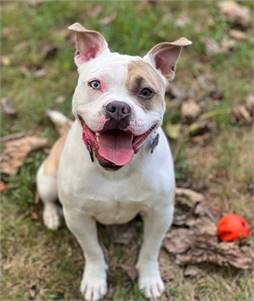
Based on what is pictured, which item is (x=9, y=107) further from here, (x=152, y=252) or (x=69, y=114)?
(x=152, y=252)

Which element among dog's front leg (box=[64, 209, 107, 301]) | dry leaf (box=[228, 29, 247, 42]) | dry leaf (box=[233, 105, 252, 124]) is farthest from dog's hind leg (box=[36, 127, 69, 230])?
dry leaf (box=[228, 29, 247, 42])

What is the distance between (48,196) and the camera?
3.66m

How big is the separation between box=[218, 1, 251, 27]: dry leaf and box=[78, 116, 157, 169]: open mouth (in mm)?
2845

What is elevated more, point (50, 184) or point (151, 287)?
point (50, 184)

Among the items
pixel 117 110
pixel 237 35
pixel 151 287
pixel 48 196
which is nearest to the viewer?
pixel 117 110

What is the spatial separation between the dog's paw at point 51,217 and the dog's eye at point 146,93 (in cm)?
135

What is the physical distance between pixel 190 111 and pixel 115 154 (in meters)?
1.86

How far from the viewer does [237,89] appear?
15.2ft

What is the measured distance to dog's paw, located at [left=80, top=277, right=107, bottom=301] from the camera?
3.40 metres

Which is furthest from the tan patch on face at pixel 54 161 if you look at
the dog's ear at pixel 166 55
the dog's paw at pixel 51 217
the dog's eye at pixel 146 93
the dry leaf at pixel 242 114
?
the dry leaf at pixel 242 114

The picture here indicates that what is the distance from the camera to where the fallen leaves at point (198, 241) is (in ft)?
11.4

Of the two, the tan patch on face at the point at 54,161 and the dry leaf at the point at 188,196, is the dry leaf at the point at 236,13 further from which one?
the tan patch on face at the point at 54,161

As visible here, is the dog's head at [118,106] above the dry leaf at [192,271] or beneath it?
above

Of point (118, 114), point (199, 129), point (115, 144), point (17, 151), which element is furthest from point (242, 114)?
point (118, 114)
